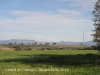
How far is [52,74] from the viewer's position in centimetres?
2158

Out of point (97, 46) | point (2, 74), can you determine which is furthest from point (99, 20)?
point (2, 74)

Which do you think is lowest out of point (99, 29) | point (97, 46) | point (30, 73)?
point (30, 73)

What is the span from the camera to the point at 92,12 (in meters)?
28.9

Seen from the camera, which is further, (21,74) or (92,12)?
(92,12)

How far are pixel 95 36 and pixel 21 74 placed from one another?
37.5ft

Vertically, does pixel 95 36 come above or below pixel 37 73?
above

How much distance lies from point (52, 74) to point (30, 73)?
2.50 m

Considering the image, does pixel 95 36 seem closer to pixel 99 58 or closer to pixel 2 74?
pixel 99 58

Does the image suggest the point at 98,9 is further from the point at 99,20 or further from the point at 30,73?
the point at 30,73

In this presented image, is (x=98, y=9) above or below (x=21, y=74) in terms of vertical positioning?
above

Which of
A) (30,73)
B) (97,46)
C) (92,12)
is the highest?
(92,12)

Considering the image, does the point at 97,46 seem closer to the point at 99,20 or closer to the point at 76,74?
the point at 99,20

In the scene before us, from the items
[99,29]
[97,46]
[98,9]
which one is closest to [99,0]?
[98,9]

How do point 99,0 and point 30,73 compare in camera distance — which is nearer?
point 30,73
